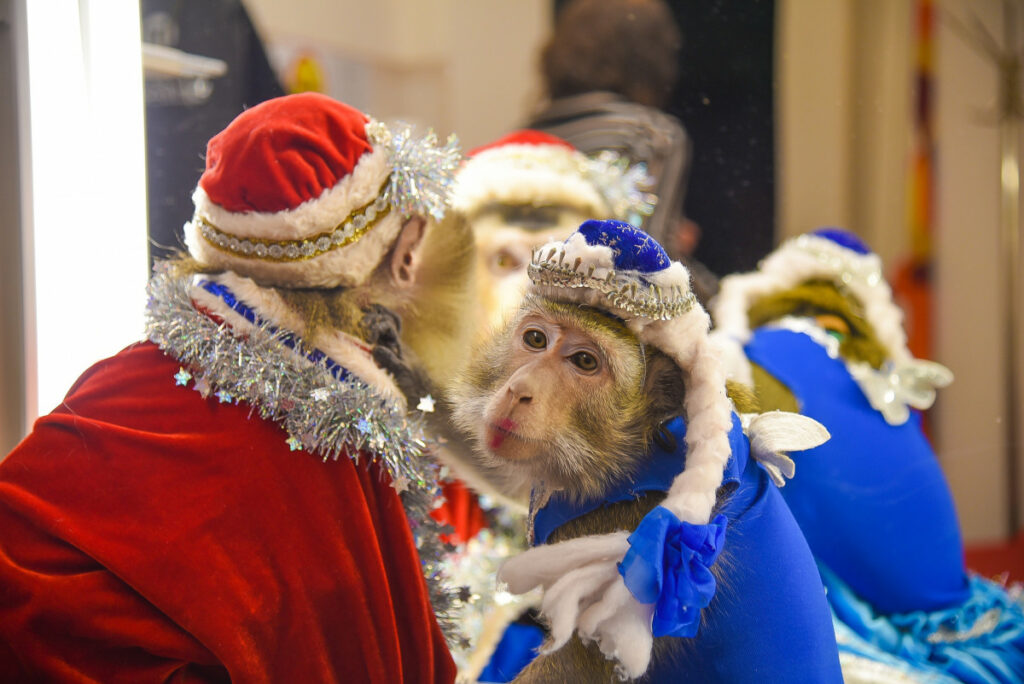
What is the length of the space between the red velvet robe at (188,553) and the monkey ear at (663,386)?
383 millimetres

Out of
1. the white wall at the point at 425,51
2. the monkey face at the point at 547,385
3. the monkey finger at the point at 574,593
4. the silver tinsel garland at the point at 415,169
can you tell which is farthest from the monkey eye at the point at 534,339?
the white wall at the point at 425,51

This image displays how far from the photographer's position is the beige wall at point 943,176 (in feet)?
3.37

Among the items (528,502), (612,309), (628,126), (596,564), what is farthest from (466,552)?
(628,126)

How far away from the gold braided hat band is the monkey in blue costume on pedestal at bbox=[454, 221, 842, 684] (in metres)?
0.29

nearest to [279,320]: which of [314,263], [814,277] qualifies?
[314,263]

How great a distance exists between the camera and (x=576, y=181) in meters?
1.34

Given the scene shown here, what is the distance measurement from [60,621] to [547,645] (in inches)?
20.2

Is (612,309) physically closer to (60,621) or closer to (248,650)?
(248,650)

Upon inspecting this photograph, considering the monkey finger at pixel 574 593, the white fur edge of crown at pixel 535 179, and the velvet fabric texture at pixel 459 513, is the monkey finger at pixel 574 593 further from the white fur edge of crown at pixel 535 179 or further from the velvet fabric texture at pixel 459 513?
the white fur edge of crown at pixel 535 179

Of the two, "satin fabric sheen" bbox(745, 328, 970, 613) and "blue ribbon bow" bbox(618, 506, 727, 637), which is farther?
"satin fabric sheen" bbox(745, 328, 970, 613)

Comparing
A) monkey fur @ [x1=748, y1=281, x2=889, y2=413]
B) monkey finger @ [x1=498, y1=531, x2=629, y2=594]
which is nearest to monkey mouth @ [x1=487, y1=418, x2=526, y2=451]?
monkey finger @ [x1=498, y1=531, x2=629, y2=594]

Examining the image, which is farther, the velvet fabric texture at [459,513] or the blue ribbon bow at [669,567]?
the velvet fabric texture at [459,513]

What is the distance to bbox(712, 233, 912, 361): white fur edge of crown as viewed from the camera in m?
1.11

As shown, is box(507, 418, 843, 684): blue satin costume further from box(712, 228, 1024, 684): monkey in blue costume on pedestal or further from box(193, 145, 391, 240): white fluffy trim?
box(193, 145, 391, 240): white fluffy trim
